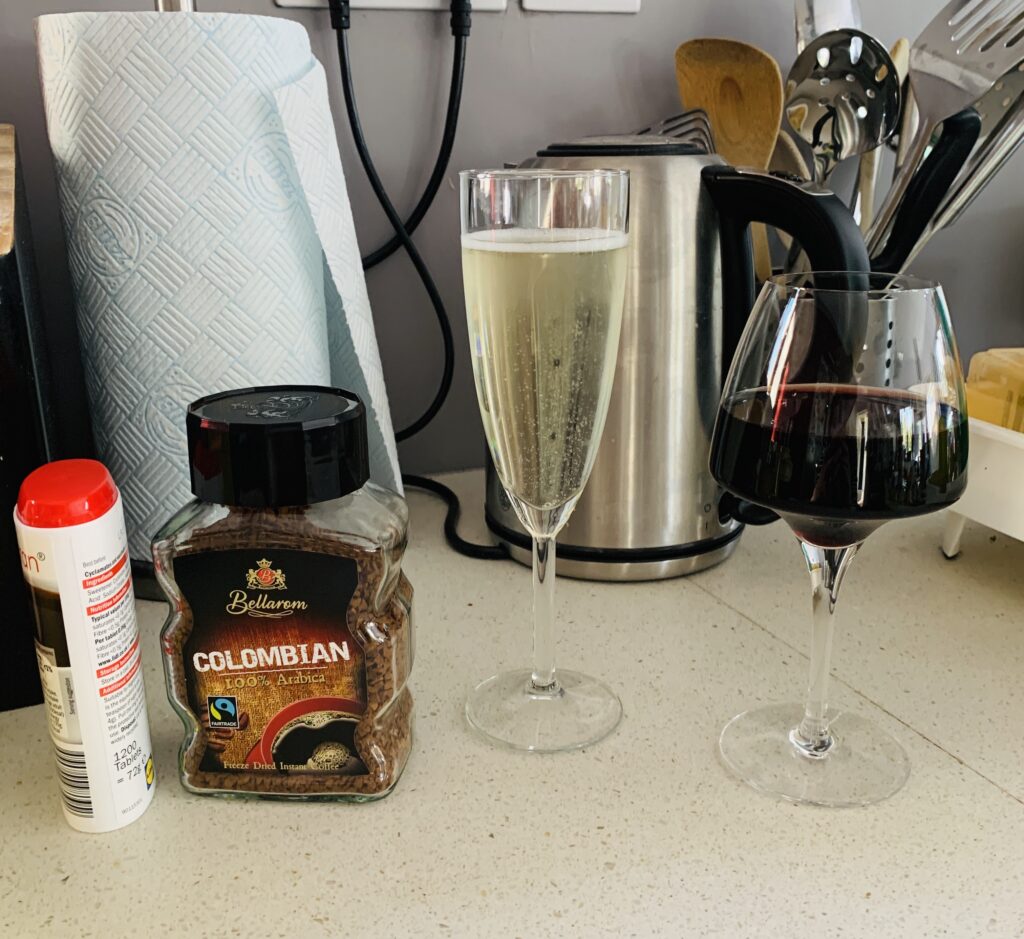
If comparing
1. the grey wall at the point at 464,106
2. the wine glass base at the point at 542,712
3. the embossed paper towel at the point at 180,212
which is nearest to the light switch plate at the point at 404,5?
the grey wall at the point at 464,106

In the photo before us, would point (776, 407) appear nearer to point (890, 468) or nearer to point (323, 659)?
point (890, 468)

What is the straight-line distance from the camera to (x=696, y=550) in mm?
667

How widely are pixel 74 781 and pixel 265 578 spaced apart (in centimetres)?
12

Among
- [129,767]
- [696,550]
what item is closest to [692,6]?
[696,550]

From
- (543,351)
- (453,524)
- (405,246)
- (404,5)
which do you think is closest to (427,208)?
(405,246)

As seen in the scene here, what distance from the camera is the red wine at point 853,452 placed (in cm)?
41

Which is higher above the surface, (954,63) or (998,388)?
(954,63)

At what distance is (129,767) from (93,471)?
0.42 ft

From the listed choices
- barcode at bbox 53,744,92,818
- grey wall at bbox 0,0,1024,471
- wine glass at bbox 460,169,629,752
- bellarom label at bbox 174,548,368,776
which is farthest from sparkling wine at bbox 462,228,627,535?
grey wall at bbox 0,0,1024,471

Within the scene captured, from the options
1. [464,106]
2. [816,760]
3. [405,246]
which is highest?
[464,106]

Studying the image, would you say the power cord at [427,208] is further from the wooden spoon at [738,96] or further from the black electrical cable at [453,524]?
the wooden spoon at [738,96]

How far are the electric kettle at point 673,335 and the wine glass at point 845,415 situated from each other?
0.46 feet

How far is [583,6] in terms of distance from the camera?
81 centimetres

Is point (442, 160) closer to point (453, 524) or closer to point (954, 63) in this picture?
point (453, 524)
